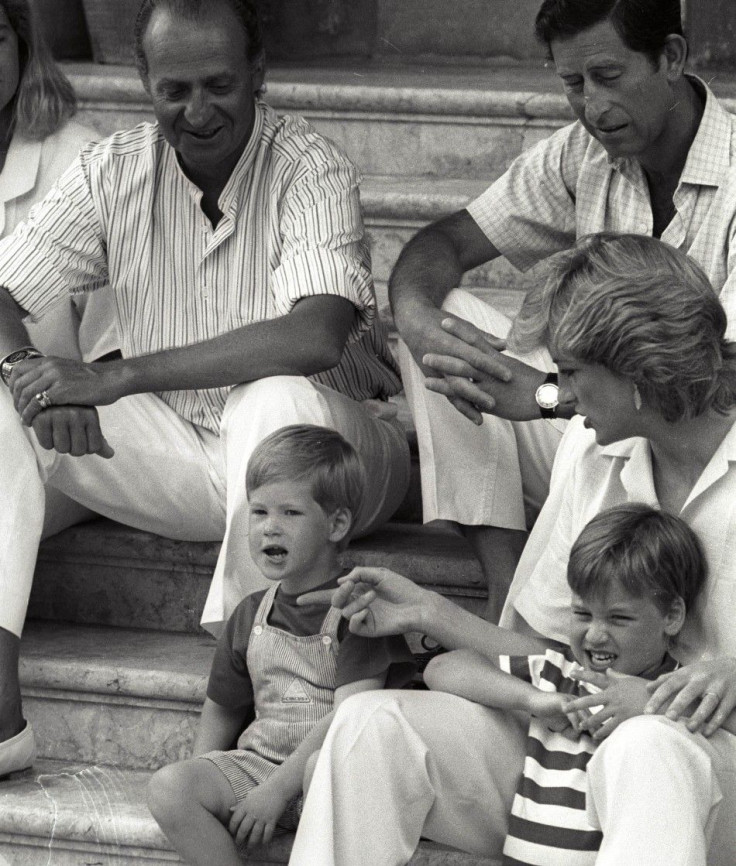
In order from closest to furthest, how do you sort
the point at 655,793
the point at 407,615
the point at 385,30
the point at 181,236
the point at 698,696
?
the point at 655,793 < the point at 698,696 < the point at 407,615 < the point at 181,236 < the point at 385,30

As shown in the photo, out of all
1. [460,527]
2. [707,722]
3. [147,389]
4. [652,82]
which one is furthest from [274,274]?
[707,722]

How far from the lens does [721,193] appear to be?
2.77 metres

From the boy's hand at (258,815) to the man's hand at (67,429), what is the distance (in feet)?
2.34

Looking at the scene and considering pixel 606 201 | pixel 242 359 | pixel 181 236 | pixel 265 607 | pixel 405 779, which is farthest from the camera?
pixel 181 236

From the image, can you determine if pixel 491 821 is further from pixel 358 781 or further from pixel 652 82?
pixel 652 82

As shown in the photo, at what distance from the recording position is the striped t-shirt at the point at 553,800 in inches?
83.6

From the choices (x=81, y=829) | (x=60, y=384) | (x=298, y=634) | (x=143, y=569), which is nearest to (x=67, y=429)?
(x=60, y=384)

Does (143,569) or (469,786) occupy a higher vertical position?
(143,569)

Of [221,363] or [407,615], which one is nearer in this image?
[407,615]

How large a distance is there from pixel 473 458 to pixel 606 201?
54 cm

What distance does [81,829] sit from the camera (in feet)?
8.43

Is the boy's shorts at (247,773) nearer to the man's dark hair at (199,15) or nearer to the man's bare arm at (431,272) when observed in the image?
the man's bare arm at (431,272)

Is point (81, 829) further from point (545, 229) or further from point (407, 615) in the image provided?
point (545, 229)

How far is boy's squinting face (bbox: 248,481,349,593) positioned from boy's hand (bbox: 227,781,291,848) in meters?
0.34
